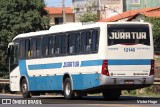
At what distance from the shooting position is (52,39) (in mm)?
28750

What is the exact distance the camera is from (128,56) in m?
25.4

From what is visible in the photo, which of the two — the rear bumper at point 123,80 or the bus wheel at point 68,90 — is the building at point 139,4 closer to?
the bus wheel at point 68,90

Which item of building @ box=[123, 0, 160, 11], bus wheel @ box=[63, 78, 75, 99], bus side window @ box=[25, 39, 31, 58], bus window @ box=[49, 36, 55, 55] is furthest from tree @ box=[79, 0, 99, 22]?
bus wheel @ box=[63, 78, 75, 99]

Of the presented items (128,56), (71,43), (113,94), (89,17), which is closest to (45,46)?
(71,43)

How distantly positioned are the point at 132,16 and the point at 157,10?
868cm

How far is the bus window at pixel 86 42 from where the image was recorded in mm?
25972

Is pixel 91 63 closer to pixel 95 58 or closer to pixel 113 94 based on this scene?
pixel 95 58

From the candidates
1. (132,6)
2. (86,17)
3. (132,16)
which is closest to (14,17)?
(132,16)

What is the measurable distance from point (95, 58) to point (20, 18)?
3213 centimetres

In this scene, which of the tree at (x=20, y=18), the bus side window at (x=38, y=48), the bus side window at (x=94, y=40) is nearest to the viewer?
the bus side window at (x=94, y=40)

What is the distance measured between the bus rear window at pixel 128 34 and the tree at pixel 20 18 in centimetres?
3058

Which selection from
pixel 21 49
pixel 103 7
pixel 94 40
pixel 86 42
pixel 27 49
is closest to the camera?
pixel 94 40

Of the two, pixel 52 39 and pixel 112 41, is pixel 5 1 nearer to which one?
pixel 52 39

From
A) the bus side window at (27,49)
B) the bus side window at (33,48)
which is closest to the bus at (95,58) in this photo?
the bus side window at (33,48)
